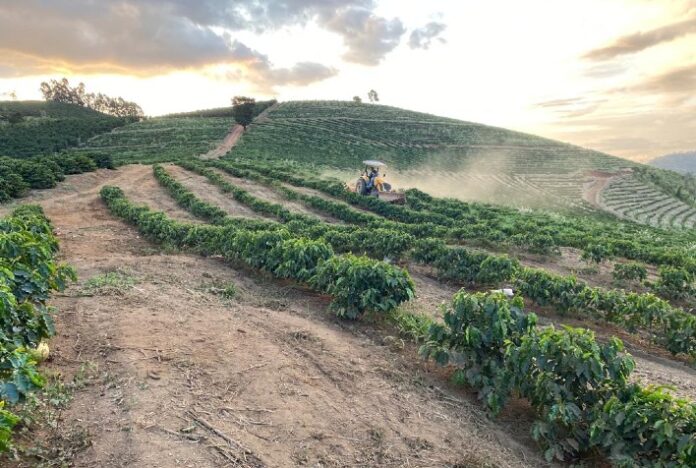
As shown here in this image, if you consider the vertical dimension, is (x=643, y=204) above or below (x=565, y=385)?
above

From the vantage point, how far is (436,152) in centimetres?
6175

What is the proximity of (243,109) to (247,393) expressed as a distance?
2800 inches

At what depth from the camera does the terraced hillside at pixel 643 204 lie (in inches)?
1483

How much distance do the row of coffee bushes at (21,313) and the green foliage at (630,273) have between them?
13.1 meters

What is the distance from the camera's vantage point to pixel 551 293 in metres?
10.4

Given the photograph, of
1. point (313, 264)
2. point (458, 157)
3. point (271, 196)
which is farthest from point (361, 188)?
point (458, 157)

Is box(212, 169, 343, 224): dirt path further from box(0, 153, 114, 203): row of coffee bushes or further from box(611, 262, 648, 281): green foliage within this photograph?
box(611, 262, 648, 281): green foliage

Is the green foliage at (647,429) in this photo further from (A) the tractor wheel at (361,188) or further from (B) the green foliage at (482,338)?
(A) the tractor wheel at (361,188)

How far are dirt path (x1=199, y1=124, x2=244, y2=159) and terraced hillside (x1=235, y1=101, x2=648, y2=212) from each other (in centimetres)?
148

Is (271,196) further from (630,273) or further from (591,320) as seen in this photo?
(591,320)

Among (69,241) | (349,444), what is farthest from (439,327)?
(69,241)

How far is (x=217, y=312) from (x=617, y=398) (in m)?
6.04

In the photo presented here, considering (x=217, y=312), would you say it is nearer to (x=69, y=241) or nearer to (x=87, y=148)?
(x=69, y=241)

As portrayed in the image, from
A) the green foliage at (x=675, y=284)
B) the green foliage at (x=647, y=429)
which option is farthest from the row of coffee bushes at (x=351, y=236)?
the green foliage at (x=647, y=429)
